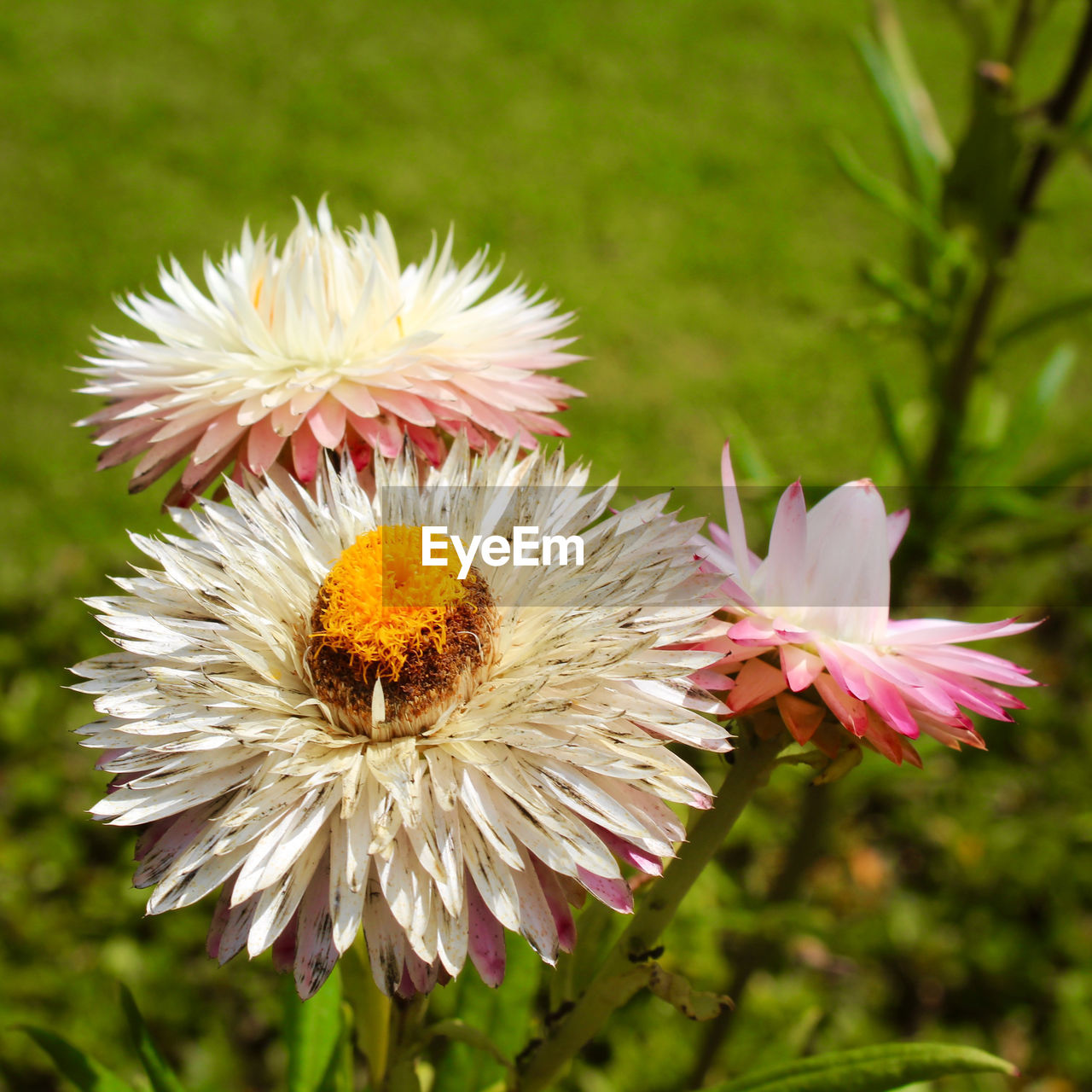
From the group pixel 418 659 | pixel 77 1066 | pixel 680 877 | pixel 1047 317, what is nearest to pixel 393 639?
pixel 418 659

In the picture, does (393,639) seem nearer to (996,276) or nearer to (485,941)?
(485,941)

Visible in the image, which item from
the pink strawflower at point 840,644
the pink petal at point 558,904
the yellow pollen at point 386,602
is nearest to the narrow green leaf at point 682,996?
the pink petal at point 558,904

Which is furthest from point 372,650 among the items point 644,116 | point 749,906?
point 644,116

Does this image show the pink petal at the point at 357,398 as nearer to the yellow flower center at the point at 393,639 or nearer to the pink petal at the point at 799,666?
the yellow flower center at the point at 393,639

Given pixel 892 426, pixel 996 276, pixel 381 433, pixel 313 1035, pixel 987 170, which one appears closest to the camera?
pixel 381 433

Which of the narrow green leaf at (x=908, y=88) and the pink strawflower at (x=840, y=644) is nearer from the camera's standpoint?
the pink strawflower at (x=840, y=644)

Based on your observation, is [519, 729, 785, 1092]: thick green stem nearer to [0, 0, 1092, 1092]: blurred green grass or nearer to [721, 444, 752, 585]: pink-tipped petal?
[721, 444, 752, 585]: pink-tipped petal
